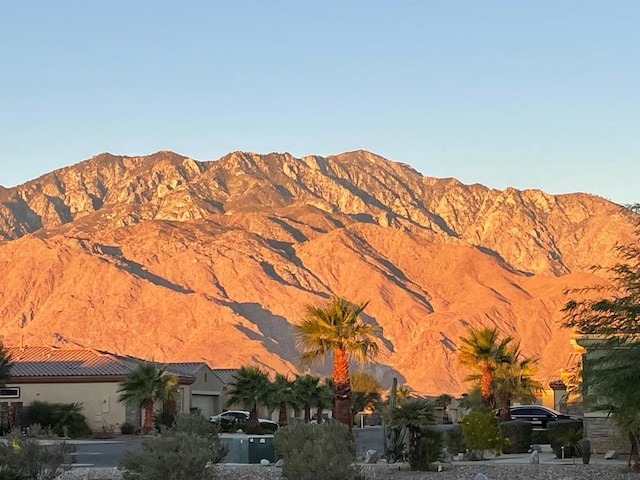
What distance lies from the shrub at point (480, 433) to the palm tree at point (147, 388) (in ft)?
95.8

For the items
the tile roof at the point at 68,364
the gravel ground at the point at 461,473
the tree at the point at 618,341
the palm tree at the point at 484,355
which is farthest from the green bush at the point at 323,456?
the tile roof at the point at 68,364

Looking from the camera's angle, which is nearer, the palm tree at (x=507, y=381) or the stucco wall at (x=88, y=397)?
the palm tree at (x=507, y=381)

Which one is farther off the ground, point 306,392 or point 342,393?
point 306,392

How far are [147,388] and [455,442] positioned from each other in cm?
2799

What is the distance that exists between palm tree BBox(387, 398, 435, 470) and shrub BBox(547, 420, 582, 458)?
6.23 meters

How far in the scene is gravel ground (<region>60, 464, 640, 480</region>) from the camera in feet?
88.6

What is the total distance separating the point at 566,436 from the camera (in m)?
35.4

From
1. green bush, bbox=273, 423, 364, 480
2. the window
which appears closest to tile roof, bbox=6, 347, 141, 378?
the window

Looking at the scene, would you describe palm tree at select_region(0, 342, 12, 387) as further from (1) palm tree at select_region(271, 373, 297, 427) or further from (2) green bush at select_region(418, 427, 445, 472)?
(2) green bush at select_region(418, 427, 445, 472)

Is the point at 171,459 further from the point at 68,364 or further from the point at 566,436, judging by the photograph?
the point at 68,364

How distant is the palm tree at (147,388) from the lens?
6181 centimetres

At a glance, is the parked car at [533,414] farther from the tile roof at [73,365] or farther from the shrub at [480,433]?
the tile roof at [73,365]

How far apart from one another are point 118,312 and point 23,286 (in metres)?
20.3

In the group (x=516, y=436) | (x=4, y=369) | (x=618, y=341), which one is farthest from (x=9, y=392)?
(x=618, y=341)
